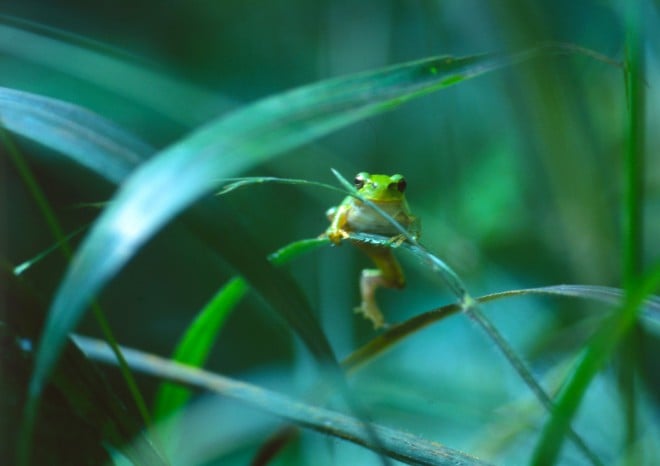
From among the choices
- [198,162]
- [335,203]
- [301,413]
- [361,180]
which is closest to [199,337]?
[301,413]

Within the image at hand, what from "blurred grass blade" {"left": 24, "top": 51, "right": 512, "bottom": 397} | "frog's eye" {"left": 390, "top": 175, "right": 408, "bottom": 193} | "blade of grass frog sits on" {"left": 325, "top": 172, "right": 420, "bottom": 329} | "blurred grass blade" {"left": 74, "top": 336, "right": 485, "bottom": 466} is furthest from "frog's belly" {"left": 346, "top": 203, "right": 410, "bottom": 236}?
"blurred grass blade" {"left": 24, "top": 51, "right": 512, "bottom": 397}

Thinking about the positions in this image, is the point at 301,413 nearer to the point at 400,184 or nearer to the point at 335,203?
the point at 400,184

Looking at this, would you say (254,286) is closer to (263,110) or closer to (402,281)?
(263,110)

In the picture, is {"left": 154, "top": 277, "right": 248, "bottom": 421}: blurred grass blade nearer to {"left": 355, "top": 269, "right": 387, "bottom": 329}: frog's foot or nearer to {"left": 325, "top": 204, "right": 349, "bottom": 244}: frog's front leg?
{"left": 325, "top": 204, "right": 349, "bottom": 244}: frog's front leg

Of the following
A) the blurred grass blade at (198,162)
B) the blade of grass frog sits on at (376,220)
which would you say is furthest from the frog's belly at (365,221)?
the blurred grass blade at (198,162)

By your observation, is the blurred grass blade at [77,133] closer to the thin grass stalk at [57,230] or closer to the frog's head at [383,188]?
the thin grass stalk at [57,230]

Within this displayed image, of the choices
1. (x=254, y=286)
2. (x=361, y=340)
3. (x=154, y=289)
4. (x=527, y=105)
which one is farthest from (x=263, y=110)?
(x=154, y=289)
